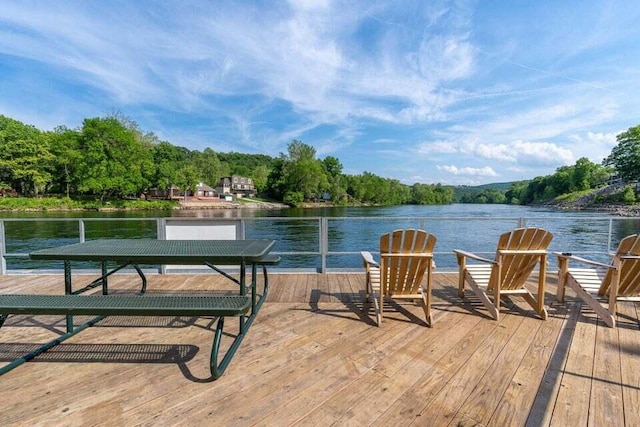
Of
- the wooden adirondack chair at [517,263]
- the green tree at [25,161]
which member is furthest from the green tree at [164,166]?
the wooden adirondack chair at [517,263]

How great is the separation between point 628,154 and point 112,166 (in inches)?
3157

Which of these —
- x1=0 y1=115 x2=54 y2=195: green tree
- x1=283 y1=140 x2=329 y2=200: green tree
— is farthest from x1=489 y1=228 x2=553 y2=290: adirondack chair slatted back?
x1=283 y1=140 x2=329 y2=200: green tree

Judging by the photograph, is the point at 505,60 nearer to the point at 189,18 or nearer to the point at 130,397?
the point at 189,18

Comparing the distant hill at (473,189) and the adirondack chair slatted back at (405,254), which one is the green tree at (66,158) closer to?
the adirondack chair slatted back at (405,254)

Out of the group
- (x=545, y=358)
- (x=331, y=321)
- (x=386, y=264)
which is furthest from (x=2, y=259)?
(x=545, y=358)

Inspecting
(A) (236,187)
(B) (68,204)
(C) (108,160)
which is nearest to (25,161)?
(B) (68,204)

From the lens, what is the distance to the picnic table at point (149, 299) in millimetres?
1721

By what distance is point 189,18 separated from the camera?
945cm

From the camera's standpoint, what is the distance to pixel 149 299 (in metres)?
1.92

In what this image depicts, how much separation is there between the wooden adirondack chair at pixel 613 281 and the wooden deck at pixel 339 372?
15 centimetres

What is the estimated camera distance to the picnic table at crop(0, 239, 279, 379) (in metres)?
1.72

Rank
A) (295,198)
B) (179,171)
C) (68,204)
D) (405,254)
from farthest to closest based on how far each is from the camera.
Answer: (295,198) → (179,171) → (68,204) → (405,254)

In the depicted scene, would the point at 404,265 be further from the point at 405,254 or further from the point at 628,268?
the point at 628,268

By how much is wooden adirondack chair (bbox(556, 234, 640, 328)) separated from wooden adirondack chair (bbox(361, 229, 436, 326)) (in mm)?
1382
